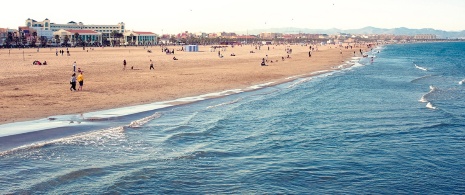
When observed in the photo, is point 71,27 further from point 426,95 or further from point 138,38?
point 426,95

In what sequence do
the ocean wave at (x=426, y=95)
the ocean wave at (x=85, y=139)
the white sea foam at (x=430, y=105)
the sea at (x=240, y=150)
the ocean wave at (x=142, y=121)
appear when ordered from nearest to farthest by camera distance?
the sea at (x=240, y=150) < the ocean wave at (x=85, y=139) < the ocean wave at (x=142, y=121) < the white sea foam at (x=430, y=105) < the ocean wave at (x=426, y=95)

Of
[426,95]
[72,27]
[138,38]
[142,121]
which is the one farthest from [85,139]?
[72,27]

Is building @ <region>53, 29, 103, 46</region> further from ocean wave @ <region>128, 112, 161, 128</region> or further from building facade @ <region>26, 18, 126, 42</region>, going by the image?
ocean wave @ <region>128, 112, 161, 128</region>

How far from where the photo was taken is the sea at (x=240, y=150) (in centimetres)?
1205

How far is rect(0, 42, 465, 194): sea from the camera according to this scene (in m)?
12.0

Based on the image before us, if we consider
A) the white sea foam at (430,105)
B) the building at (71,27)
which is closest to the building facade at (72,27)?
the building at (71,27)

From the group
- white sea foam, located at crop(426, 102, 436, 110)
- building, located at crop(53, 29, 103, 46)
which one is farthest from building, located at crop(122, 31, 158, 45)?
white sea foam, located at crop(426, 102, 436, 110)

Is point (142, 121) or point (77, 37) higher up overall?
point (77, 37)

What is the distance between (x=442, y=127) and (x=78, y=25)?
614 ft

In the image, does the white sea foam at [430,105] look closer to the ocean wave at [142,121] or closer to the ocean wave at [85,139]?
the ocean wave at [142,121]

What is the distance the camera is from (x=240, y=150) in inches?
613

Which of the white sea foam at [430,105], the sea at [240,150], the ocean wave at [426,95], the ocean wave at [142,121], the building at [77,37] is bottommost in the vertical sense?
the sea at [240,150]

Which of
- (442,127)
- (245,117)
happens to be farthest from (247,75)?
(442,127)

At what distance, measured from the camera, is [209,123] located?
66.0 feet
